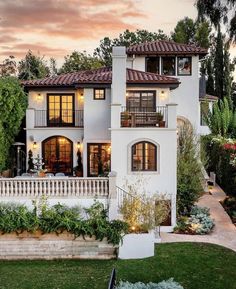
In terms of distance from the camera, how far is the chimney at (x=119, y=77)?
83.9ft

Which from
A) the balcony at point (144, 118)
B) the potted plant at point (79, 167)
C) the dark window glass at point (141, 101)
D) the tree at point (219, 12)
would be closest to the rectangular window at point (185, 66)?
the dark window glass at point (141, 101)

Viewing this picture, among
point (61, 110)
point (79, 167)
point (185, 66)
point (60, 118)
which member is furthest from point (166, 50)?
point (79, 167)

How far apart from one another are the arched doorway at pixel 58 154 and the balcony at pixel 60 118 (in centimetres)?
100

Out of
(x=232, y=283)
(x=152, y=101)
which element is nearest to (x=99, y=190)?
(x=232, y=283)

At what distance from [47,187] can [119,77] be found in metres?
8.41

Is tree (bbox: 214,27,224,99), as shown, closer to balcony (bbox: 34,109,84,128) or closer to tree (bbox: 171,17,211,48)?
tree (bbox: 171,17,211,48)

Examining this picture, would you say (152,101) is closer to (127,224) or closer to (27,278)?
(127,224)

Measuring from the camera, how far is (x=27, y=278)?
1694 centimetres

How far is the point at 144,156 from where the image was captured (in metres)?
23.5

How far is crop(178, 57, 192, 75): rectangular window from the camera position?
3206cm

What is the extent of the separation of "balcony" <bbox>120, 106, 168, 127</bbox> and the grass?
7100 millimetres

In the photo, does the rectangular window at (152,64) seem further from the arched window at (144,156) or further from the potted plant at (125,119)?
the arched window at (144,156)

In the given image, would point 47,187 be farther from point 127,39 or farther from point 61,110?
point 127,39

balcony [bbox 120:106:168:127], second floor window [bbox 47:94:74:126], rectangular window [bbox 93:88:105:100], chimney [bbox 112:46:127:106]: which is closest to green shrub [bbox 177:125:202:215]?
balcony [bbox 120:106:168:127]
